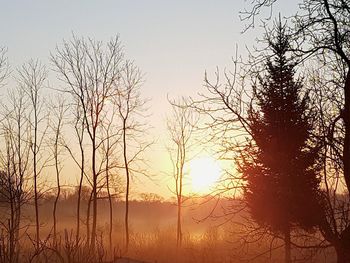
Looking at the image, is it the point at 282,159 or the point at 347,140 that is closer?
the point at 347,140

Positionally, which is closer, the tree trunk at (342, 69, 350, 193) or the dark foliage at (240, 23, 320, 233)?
the tree trunk at (342, 69, 350, 193)

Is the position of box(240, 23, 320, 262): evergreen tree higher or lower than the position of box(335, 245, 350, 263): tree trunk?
higher

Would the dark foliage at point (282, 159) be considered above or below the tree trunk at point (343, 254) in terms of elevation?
above

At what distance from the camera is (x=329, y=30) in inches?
354

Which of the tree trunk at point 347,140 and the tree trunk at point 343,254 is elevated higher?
the tree trunk at point 347,140

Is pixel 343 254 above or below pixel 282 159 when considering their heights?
below

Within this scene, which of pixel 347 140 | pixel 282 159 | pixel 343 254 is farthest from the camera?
pixel 282 159

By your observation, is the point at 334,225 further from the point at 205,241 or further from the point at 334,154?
the point at 205,241

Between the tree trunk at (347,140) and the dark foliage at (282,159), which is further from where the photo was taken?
the dark foliage at (282,159)

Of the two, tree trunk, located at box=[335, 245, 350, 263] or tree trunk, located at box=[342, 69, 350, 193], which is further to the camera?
tree trunk, located at box=[335, 245, 350, 263]

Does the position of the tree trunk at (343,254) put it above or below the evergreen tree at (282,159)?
below

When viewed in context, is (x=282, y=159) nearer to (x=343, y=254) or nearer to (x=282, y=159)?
(x=282, y=159)

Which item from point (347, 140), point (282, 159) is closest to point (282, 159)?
point (282, 159)

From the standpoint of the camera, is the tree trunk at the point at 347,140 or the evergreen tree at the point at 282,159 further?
the evergreen tree at the point at 282,159
